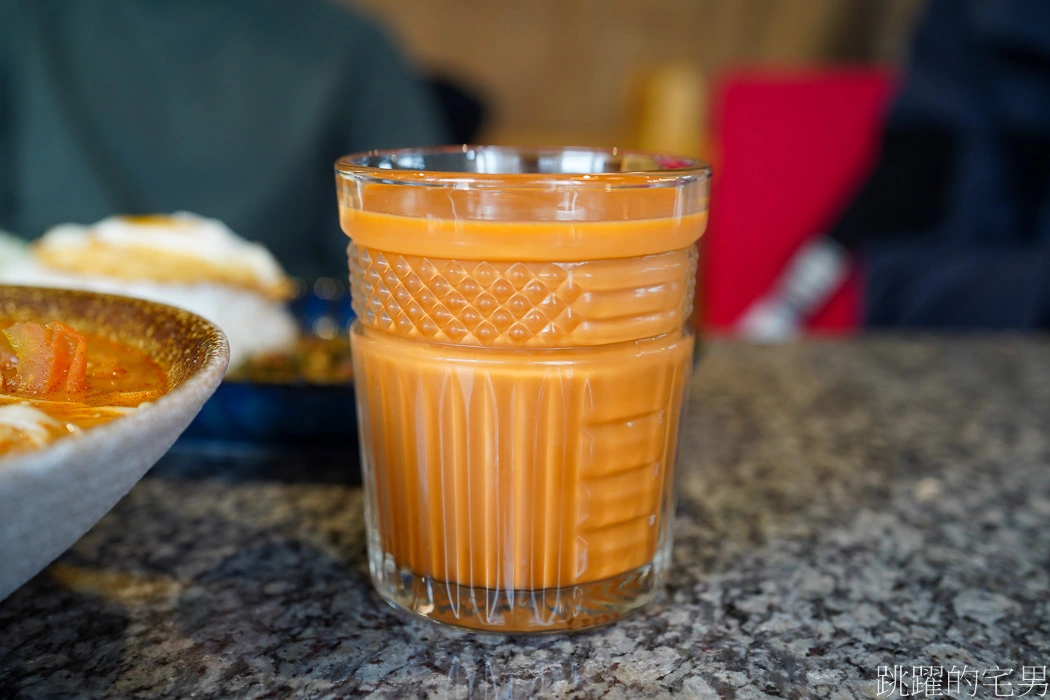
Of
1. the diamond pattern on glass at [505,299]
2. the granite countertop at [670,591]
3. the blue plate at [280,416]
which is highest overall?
the diamond pattern on glass at [505,299]

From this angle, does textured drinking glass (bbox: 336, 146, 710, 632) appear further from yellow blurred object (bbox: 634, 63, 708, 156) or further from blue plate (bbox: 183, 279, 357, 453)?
yellow blurred object (bbox: 634, 63, 708, 156)

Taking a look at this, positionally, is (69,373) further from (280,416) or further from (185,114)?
(185,114)

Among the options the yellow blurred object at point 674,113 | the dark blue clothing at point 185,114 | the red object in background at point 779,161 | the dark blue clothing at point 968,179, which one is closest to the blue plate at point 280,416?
the dark blue clothing at point 185,114

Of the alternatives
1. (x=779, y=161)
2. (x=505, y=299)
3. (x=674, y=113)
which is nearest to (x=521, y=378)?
(x=505, y=299)

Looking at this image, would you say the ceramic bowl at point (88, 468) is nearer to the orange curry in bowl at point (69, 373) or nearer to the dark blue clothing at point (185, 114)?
the orange curry in bowl at point (69, 373)

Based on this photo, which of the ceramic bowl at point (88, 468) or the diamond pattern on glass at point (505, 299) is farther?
the diamond pattern on glass at point (505, 299)

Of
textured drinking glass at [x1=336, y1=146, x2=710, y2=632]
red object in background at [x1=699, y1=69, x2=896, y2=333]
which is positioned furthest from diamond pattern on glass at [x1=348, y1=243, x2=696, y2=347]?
red object in background at [x1=699, y1=69, x2=896, y2=333]

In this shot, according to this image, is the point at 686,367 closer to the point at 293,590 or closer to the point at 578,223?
the point at 578,223

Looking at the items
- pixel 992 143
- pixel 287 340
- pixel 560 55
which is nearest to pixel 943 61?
pixel 992 143
